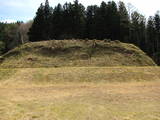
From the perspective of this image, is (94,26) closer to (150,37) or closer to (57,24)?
(57,24)

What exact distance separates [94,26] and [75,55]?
16355 millimetres

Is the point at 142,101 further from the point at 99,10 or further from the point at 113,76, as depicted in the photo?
the point at 99,10

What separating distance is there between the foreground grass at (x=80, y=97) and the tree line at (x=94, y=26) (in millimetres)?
20189

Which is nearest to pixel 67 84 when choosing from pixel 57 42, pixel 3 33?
pixel 57 42

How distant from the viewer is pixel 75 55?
28.8 m

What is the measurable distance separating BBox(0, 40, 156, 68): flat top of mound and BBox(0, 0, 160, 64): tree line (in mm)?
12153

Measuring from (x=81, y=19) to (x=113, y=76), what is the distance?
977 inches

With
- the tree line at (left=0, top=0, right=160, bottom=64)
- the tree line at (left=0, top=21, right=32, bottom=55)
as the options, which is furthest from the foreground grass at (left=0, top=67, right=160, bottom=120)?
the tree line at (left=0, top=21, right=32, bottom=55)

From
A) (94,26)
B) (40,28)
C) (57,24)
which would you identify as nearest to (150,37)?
(94,26)

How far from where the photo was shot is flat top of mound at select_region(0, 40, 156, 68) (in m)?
26.9

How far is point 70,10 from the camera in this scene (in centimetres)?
4688

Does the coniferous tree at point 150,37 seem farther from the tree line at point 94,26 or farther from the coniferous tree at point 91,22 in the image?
the coniferous tree at point 91,22

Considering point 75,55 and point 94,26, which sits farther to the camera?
point 94,26

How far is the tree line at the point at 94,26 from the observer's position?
143ft
